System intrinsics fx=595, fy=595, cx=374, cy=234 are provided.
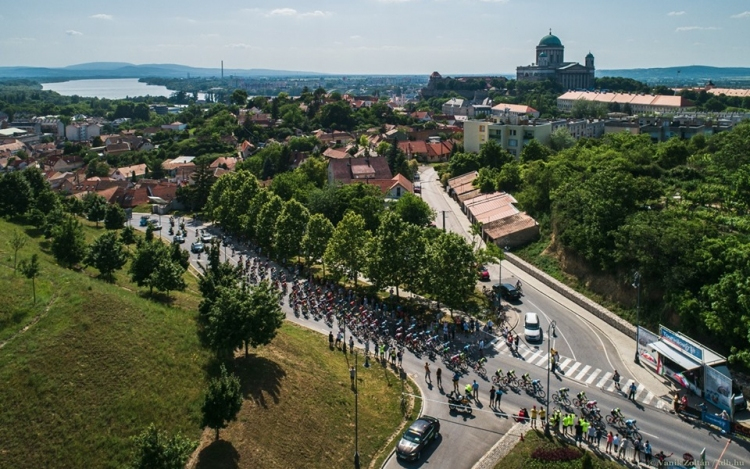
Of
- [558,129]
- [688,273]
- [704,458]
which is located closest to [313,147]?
[558,129]

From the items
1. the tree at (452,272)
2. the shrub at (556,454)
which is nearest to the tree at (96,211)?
the tree at (452,272)

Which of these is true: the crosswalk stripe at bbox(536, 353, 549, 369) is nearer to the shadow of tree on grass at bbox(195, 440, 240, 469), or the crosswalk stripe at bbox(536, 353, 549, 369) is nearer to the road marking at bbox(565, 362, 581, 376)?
the road marking at bbox(565, 362, 581, 376)

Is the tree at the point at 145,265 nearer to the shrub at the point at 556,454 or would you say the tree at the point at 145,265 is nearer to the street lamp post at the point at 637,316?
the shrub at the point at 556,454

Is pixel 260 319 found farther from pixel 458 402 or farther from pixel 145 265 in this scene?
pixel 145 265

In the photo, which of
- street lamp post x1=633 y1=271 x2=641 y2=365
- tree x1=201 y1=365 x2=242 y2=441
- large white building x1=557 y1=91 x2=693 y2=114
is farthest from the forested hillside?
large white building x1=557 y1=91 x2=693 y2=114

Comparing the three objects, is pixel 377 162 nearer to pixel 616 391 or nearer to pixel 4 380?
pixel 616 391

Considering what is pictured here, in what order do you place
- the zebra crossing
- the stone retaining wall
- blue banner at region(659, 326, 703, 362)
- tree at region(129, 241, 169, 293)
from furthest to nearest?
1. the stone retaining wall
2. tree at region(129, 241, 169, 293)
3. blue banner at region(659, 326, 703, 362)
4. the zebra crossing
